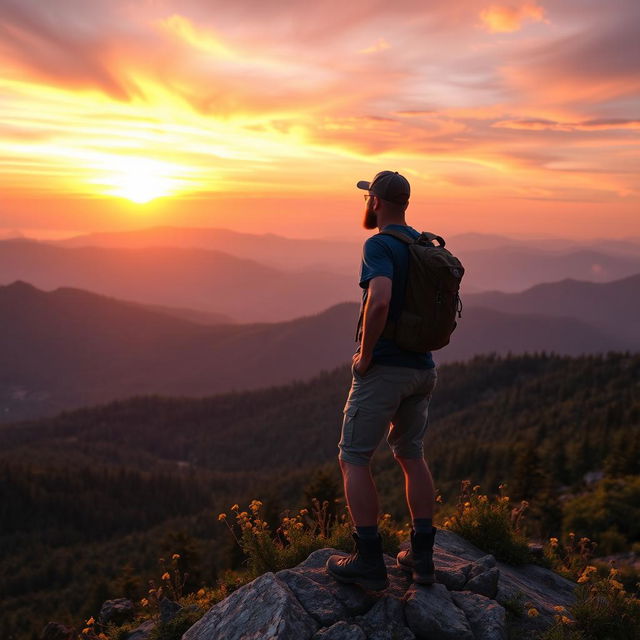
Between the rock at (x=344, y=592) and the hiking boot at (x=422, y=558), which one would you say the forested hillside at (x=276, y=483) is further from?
the rock at (x=344, y=592)

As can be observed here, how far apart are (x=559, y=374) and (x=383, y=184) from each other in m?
158

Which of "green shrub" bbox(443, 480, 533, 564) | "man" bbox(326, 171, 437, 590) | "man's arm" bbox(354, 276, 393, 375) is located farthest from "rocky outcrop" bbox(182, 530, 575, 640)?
"man's arm" bbox(354, 276, 393, 375)

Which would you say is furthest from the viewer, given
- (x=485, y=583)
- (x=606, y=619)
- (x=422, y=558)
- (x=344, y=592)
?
(x=485, y=583)

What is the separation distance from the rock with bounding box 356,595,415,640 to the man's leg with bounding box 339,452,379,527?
2.63 feet

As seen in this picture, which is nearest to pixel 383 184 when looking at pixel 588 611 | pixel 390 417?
pixel 390 417

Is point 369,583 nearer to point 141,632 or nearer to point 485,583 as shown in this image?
point 485,583

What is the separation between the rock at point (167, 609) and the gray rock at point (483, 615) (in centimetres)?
332

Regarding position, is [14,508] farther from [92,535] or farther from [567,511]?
[567,511]

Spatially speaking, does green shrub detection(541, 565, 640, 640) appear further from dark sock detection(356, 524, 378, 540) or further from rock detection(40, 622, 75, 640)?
rock detection(40, 622, 75, 640)

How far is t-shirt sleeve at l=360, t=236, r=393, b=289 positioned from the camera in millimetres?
5227

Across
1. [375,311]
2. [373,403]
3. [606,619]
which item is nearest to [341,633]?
[373,403]

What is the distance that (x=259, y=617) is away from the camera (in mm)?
5281

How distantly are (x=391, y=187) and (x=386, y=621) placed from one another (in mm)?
4393

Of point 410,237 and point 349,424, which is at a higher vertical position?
point 410,237
